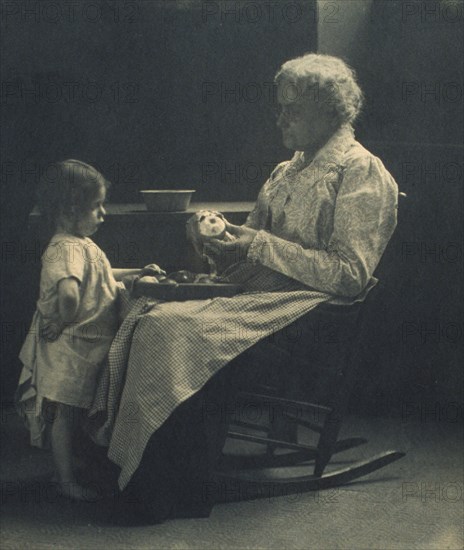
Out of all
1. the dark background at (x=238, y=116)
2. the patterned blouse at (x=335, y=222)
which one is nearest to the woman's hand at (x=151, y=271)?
the patterned blouse at (x=335, y=222)

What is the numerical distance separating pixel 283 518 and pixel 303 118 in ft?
4.58

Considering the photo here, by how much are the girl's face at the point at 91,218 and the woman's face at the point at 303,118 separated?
0.69m

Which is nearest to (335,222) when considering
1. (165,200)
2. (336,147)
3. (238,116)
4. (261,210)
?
(336,147)

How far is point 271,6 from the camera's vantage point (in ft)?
12.8

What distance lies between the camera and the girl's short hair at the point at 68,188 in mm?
3055

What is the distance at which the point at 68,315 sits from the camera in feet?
10.0

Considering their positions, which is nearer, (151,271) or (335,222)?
(335,222)

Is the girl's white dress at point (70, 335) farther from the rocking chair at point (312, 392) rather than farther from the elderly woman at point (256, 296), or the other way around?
the rocking chair at point (312, 392)

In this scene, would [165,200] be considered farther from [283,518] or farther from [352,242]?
[283,518]

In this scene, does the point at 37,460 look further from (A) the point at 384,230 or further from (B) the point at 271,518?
(A) the point at 384,230

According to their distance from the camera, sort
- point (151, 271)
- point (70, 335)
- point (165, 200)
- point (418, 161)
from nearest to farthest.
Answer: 1. point (70, 335)
2. point (151, 271)
3. point (165, 200)
4. point (418, 161)

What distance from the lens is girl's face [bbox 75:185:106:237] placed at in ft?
10.2

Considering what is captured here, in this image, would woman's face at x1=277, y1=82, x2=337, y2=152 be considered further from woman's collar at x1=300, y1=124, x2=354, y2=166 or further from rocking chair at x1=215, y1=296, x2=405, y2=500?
rocking chair at x1=215, y1=296, x2=405, y2=500

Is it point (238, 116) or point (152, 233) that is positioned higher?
point (238, 116)
